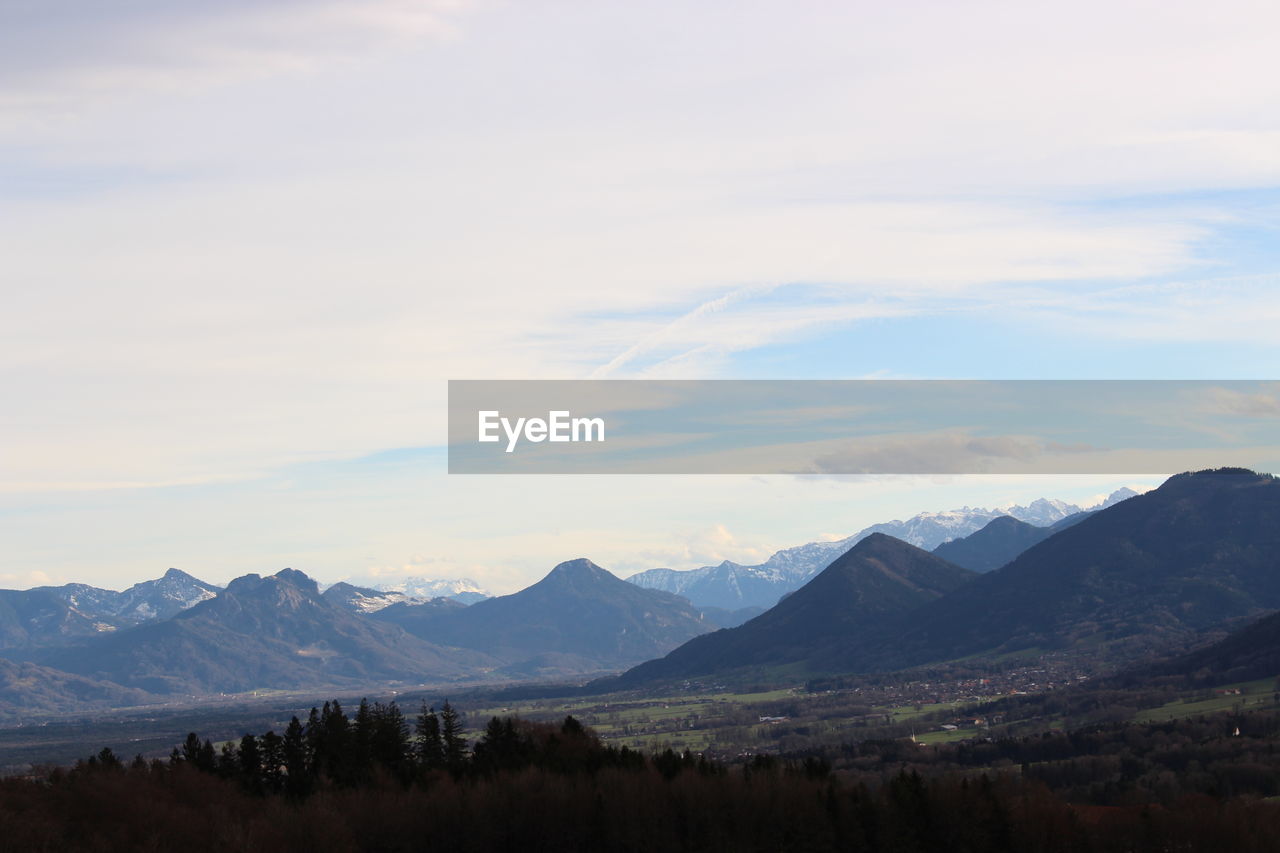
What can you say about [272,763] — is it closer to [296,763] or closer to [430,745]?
[296,763]

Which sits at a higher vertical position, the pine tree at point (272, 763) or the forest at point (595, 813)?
the pine tree at point (272, 763)

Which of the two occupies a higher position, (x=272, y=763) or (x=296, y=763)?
(x=272, y=763)

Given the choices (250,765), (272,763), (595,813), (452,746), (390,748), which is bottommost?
(595,813)

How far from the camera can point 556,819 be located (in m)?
162

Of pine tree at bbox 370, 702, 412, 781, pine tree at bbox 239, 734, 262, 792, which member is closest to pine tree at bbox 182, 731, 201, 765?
pine tree at bbox 239, 734, 262, 792

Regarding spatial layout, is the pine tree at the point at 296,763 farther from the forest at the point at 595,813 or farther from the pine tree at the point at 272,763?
the pine tree at the point at 272,763

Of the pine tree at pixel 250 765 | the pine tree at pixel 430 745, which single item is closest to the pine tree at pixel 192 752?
the pine tree at pixel 250 765

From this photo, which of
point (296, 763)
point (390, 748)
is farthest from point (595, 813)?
point (296, 763)

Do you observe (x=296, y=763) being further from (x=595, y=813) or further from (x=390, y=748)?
(x=595, y=813)

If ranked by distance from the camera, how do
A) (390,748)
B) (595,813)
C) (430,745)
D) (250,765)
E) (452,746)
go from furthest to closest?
(452,746) < (430,745) < (390,748) < (250,765) < (595,813)

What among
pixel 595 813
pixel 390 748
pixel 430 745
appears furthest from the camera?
pixel 430 745

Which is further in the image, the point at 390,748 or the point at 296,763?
the point at 390,748

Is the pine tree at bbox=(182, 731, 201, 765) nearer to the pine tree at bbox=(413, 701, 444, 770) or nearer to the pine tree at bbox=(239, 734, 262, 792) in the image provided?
the pine tree at bbox=(239, 734, 262, 792)

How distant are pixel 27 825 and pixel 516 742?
7153 cm
